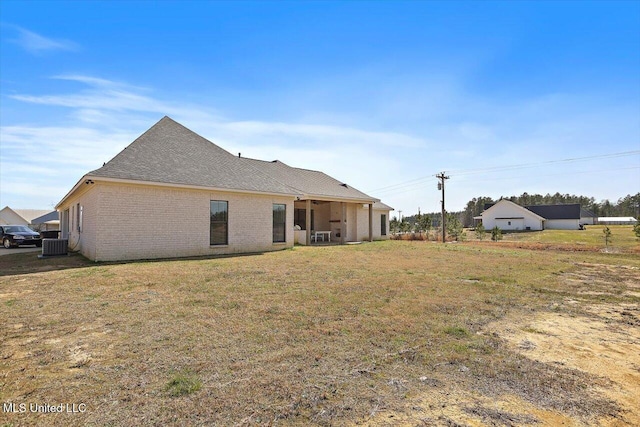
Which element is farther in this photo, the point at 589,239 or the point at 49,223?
the point at 49,223

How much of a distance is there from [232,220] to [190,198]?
2.15m

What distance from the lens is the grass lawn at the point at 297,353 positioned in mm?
2719

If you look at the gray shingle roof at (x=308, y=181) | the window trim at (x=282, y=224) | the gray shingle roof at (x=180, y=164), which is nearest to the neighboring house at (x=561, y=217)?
the gray shingle roof at (x=308, y=181)

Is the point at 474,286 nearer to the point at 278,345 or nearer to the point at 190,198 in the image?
the point at 278,345

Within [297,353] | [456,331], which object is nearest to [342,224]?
[456,331]

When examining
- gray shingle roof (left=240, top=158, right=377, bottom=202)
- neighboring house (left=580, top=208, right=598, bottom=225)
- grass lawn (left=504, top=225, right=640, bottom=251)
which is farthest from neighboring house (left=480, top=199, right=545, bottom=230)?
gray shingle roof (left=240, top=158, right=377, bottom=202)

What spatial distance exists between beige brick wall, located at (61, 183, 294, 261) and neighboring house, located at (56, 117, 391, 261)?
3cm

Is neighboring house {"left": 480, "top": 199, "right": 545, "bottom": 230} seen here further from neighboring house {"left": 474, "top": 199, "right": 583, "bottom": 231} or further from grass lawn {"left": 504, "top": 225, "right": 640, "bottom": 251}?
grass lawn {"left": 504, "top": 225, "right": 640, "bottom": 251}

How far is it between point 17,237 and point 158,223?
16219mm

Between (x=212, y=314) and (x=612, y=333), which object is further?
(x=212, y=314)

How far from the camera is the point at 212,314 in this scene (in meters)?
5.46

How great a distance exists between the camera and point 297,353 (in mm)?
3908

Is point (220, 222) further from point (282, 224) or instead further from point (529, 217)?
point (529, 217)

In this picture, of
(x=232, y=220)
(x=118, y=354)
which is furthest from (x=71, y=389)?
(x=232, y=220)
